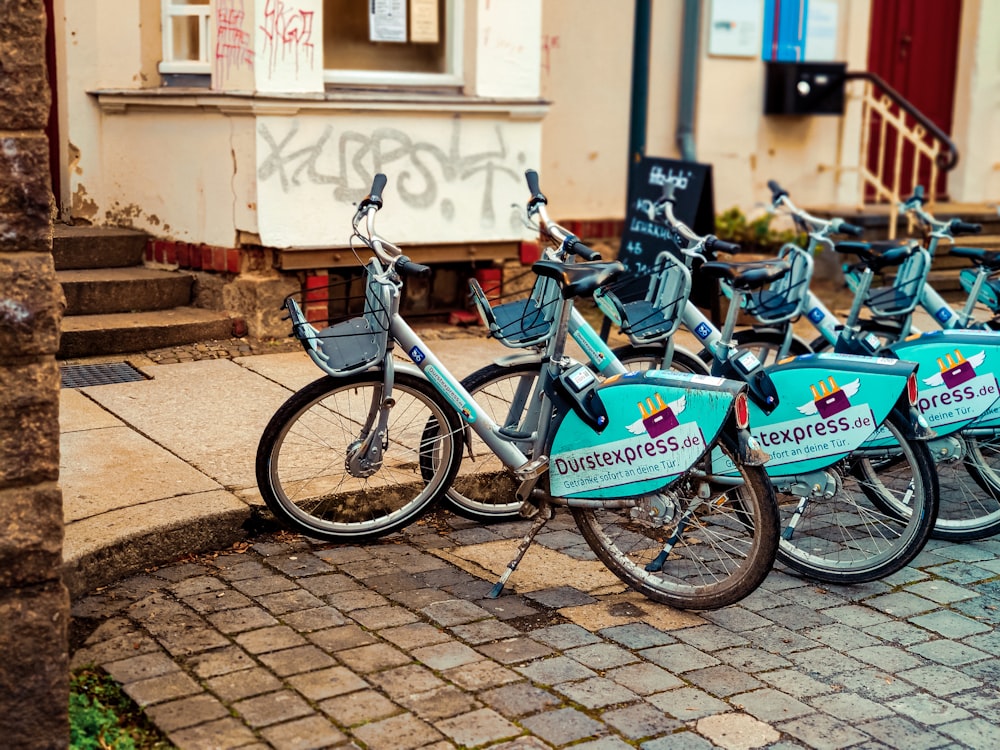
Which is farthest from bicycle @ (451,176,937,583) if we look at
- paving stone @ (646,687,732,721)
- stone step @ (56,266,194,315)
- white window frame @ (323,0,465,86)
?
stone step @ (56,266,194,315)

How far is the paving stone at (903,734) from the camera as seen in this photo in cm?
354

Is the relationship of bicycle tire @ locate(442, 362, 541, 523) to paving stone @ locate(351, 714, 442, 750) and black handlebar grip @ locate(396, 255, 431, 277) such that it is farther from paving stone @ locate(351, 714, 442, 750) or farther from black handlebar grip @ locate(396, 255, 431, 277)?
paving stone @ locate(351, 714, 442, 750)

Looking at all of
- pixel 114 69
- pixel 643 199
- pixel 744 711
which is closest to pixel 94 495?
pixel 744 711

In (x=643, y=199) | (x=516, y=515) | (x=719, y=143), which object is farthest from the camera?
(x=719, y=143)

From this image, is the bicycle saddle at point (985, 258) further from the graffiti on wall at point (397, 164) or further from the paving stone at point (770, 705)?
the graffiti on wall at point (397, 164)

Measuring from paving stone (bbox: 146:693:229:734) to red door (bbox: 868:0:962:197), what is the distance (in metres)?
9.20

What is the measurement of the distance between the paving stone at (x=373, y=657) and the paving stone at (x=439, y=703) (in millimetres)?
220

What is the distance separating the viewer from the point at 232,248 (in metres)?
7.51

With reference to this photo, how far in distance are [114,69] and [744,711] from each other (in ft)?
19.5

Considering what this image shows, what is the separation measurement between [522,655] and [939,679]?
1266mm

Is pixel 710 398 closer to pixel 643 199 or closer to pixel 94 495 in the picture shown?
pixel 94 495

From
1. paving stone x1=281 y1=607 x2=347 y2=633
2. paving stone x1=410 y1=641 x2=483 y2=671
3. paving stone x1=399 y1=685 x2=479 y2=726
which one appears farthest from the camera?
paving stone x1=281 y1=607 x2=347 y2=633

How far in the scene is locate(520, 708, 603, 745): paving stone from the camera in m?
3.50

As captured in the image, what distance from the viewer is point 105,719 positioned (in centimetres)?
348
